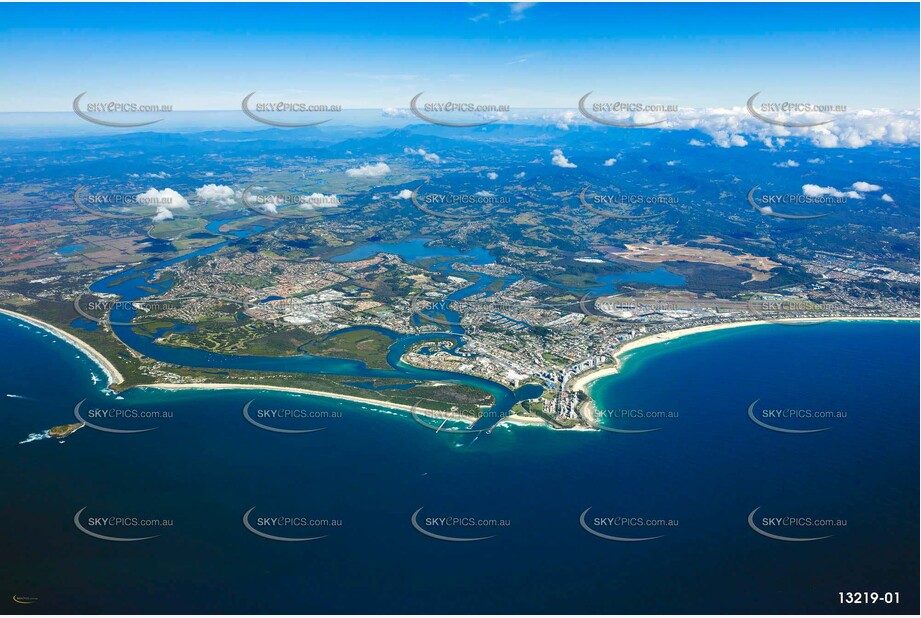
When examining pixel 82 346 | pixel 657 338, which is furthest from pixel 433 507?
pixel 82 346

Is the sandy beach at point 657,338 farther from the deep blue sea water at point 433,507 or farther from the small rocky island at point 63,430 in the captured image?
the small rocky island at point 63,430

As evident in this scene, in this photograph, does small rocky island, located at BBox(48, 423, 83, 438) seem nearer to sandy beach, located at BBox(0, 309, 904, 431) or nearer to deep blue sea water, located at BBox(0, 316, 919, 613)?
deep blue sea water, located at BBox(0, 316, 919, 613)

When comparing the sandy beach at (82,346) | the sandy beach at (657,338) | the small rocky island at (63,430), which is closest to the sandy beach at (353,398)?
the sandy beach at (82,346)

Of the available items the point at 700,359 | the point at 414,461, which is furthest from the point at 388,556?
the point at 700,359

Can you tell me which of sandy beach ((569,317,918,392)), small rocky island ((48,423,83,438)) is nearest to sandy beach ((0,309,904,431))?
sandy beach ((569,317,918,392))

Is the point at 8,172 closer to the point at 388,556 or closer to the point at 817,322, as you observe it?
the point at 388,556

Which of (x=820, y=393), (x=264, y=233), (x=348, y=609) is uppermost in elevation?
(x=264, y=233)
